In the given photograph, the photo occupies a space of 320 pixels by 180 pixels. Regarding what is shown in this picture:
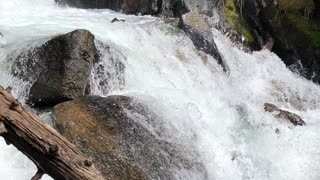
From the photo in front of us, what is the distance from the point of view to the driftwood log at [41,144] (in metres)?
2.57

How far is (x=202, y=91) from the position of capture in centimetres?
1083

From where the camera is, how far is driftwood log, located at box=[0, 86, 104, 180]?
2568 millimetres

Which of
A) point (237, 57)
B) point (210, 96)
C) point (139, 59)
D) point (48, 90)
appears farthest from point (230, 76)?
point (48, 90)

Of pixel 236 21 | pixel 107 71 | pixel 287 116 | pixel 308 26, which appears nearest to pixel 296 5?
pixel 308 26

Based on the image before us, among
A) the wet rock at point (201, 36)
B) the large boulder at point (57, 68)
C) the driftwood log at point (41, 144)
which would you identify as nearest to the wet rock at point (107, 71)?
the large boulder at point (57, 68)

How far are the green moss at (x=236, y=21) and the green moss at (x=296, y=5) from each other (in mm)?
1379

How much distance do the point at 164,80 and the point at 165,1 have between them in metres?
→ 5.82

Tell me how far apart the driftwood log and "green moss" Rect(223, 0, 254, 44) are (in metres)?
13.0

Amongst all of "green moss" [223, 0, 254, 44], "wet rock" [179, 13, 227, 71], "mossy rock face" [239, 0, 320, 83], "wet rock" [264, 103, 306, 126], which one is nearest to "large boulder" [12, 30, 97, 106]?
"wet rock" [264, 103, 306, 126]

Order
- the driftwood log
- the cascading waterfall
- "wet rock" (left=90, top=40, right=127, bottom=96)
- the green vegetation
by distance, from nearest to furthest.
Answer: the driftwood log, the cascading waterfall, "wet rock" (left=90, top=40, right=127, bottom=96), the green vegetation

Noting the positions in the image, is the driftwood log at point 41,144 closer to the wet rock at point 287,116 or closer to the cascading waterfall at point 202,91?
the cascading waterfall at point 202,91

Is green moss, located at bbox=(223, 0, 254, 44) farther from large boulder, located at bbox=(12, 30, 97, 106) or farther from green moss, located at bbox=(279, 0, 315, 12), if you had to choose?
large boulder, located at bbox=(12, 30, 97, 106)

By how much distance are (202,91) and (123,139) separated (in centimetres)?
424

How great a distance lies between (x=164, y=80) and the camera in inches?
413
